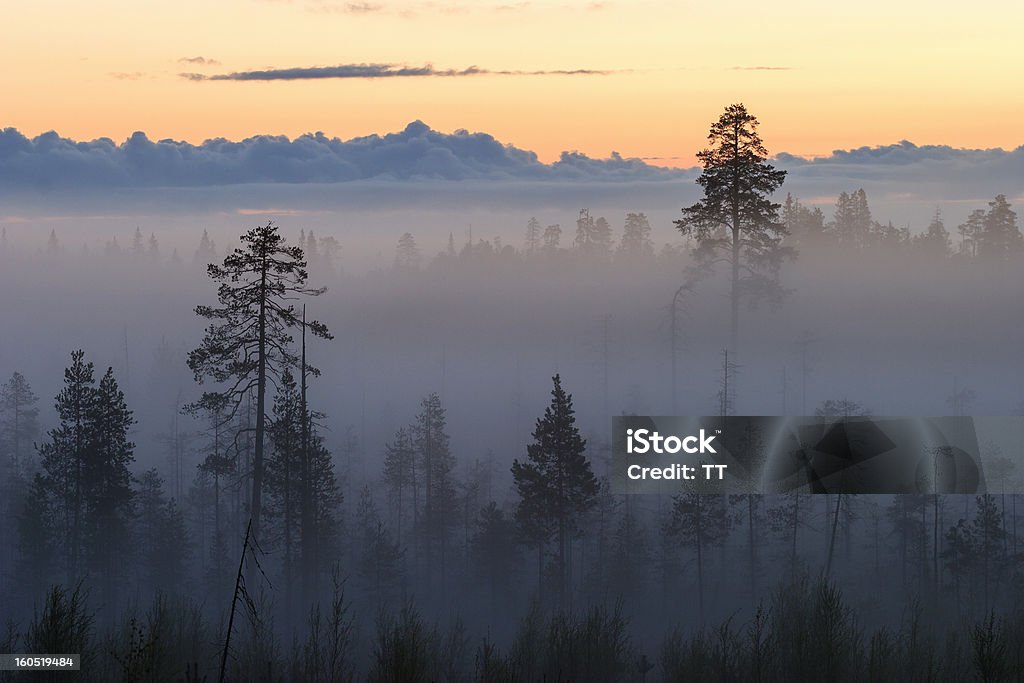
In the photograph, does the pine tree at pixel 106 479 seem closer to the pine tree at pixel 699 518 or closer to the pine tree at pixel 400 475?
the pine tree at pixel 699 518

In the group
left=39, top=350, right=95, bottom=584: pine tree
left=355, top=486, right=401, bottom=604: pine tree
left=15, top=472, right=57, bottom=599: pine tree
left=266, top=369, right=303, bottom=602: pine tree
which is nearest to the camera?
left=266, top=369, right=303, bottom=602: pine tree

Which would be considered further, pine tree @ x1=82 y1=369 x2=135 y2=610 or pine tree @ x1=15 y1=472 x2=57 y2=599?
pine tree @ x1=15 y1=472 x2=57 y2=599

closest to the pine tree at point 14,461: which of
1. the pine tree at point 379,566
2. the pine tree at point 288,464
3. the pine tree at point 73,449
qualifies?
the pine tree at point 73,449

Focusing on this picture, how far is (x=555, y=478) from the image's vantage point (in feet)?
151

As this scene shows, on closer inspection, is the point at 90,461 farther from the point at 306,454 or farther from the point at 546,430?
the point at 546,430

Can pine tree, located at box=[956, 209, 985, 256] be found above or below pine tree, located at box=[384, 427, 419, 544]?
above

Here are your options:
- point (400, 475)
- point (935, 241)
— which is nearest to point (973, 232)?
point (935, 241)

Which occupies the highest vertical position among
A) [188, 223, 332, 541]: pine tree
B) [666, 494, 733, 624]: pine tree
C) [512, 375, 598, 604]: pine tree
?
[188, 223, 332, 541]: pine tree

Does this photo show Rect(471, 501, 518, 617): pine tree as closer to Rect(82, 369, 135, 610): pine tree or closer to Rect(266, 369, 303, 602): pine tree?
Rect(266, 369, 303, 602): pine tree

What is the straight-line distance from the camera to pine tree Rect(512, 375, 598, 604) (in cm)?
4428

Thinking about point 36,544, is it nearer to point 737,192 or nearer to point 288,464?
point 288,464

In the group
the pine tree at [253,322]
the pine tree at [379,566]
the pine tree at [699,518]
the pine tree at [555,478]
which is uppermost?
the pine tree at [253,322]

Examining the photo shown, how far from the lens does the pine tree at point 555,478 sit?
4428 cm

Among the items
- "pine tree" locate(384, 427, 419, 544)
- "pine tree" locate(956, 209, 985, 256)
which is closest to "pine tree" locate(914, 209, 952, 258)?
"pine tree" locate(956, 209, 985, 256)
